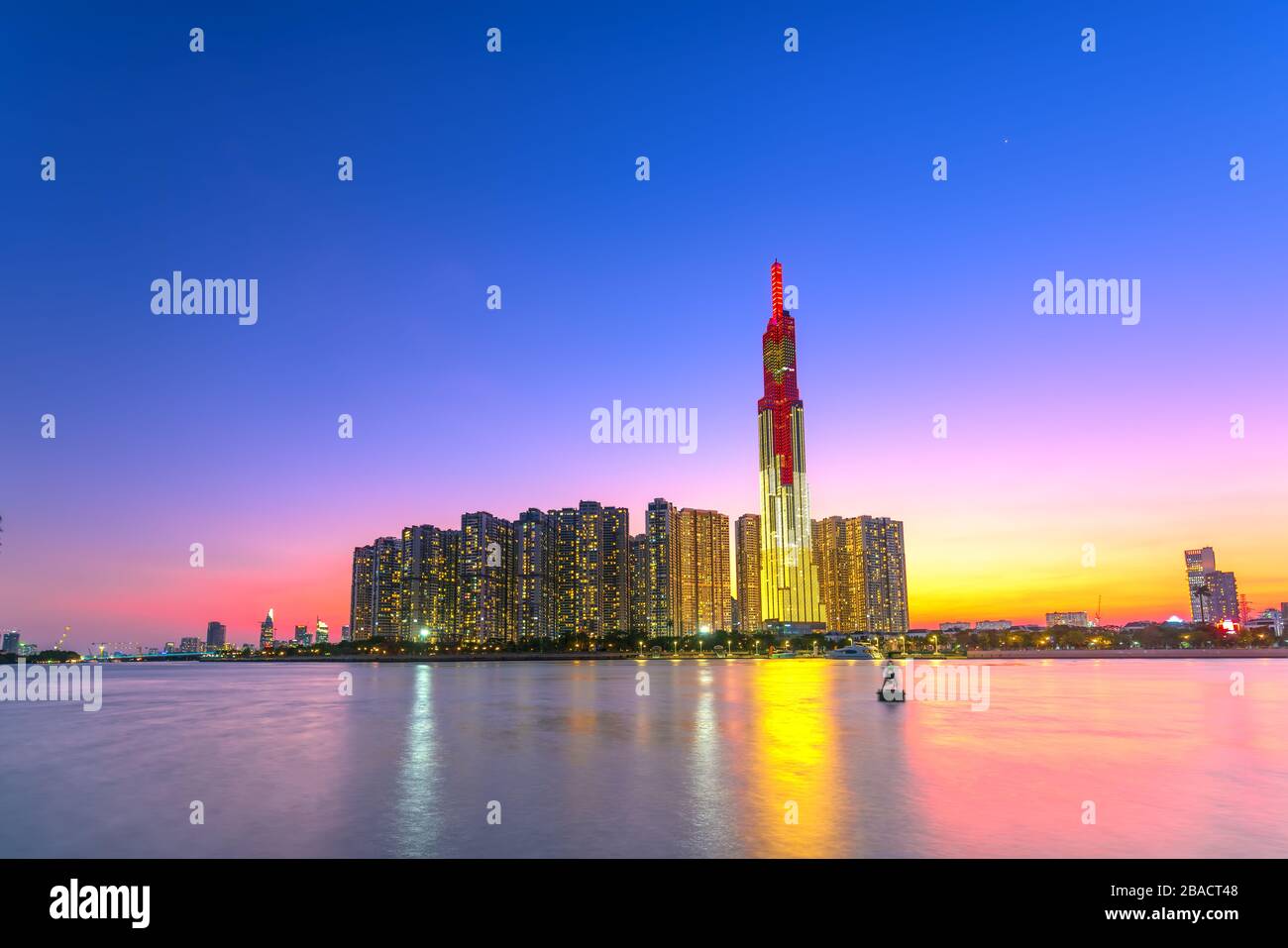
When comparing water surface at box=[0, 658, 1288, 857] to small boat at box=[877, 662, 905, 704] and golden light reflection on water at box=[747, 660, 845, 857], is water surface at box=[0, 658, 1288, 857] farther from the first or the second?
small boat at box=[877, 662, 905, 704]

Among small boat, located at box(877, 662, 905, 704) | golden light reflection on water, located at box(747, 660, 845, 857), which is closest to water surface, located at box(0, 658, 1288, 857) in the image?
golden light reflection on water, located at box(747, 660, 845, 857)

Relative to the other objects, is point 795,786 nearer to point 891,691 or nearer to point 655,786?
point 655,786

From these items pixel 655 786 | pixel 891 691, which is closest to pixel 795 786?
pixel 655 786

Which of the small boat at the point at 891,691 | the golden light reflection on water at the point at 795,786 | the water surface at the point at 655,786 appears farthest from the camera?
the small boat at the point at 891,691

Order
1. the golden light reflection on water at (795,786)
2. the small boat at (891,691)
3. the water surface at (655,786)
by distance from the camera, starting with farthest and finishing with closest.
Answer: the small boat at (891,691) < the water surface at (655,786) < the golden light reflection on water at (795,786)

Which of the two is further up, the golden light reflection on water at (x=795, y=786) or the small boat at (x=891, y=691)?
the golden light reflection on water at (x=795, y=786)

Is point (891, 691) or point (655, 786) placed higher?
point (655, 786)

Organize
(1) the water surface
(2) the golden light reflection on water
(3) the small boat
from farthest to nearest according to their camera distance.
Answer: (3) the small boat
(1) the water surface
(2) the golden light reflection on water

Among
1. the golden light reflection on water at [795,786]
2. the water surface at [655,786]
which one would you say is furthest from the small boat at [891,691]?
the golden light reflection on water at [795,786]

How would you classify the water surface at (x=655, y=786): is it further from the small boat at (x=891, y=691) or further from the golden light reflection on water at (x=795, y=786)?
the small boat at (x=891, y=691)

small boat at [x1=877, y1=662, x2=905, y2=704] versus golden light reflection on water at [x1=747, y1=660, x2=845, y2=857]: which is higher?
golden light reflection on water at [x1=747, y1=660, x2=845, y2=857]

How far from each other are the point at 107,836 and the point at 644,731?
1053 inches

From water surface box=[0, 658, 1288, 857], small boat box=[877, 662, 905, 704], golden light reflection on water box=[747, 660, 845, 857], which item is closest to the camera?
golden light reflection on water box=[747, 660, 845, 857]
